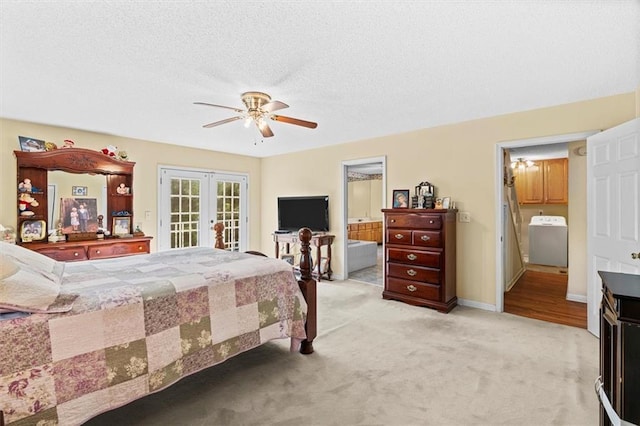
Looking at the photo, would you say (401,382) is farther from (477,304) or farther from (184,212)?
(184,212)

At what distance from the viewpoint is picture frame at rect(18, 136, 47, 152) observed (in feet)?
12.5

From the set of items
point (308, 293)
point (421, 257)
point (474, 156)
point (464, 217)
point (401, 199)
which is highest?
point (474, 156)

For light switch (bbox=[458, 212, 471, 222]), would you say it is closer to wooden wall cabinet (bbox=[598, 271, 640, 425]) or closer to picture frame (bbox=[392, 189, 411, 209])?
picture frame (bbox=[392, 189, 411, 209])

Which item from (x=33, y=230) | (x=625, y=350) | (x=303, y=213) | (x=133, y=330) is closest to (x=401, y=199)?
(x=303, y=213)

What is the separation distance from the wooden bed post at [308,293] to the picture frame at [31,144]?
12.2ft

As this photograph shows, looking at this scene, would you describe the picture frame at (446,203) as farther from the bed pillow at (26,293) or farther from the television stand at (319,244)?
the bed pillow at (26,293)

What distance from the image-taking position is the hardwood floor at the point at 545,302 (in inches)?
139

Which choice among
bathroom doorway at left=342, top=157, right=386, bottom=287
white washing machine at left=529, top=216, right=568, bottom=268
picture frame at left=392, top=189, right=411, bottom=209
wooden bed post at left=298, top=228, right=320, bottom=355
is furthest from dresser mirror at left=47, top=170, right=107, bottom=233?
white washing machine at left=529, top=216, right=568, bottom=268

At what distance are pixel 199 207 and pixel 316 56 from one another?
4.25 metres

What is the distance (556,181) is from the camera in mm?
6660

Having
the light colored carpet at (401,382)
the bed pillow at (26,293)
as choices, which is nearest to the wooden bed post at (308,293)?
the light colored carpet at (401,382)

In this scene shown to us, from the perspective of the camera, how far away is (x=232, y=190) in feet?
20.5

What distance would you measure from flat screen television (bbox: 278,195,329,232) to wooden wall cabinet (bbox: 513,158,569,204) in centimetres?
479

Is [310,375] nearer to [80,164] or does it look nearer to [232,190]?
[80,164]
